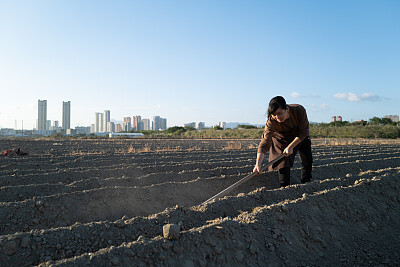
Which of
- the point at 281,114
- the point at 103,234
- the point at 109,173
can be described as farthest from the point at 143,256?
the point at 109,173

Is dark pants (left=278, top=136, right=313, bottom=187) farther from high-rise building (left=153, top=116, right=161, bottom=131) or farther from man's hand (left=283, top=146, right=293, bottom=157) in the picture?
high-rise building (left=153, top=116, right=161, bottom=131)

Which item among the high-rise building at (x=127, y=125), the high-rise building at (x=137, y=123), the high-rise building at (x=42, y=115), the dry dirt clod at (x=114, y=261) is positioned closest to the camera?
the dry dirt clod at (x=114, y=261)

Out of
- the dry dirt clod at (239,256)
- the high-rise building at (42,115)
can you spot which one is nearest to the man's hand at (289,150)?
the dry dirt clod at (239,256)

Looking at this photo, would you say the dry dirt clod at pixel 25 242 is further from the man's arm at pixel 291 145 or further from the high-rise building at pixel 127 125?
the high-rise building at pixel 127 125

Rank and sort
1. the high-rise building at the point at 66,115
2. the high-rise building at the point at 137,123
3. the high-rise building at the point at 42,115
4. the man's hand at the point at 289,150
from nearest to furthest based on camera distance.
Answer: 1. the man's hand at the point at 289,150
2. the high-rise building at the point at 42,115
3. the high-rise building at the point at 66,115
4. the high-rise building at the point at 137,123

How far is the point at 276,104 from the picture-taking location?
390 cm

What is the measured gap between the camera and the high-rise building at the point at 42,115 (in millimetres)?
75350

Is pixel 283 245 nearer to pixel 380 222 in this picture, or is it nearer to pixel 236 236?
pixel 236 236

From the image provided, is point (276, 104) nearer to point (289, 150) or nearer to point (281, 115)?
point (281, 115)

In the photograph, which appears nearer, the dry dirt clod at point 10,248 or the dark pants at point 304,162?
the dry dirt clod at point 10,248

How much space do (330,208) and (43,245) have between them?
11.1 feet

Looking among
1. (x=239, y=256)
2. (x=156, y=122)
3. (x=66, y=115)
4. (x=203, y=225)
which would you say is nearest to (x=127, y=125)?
(x=156, y=122)

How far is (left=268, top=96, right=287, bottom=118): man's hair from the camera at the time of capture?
3.91m

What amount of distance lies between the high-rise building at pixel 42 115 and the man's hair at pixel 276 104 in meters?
82.5
